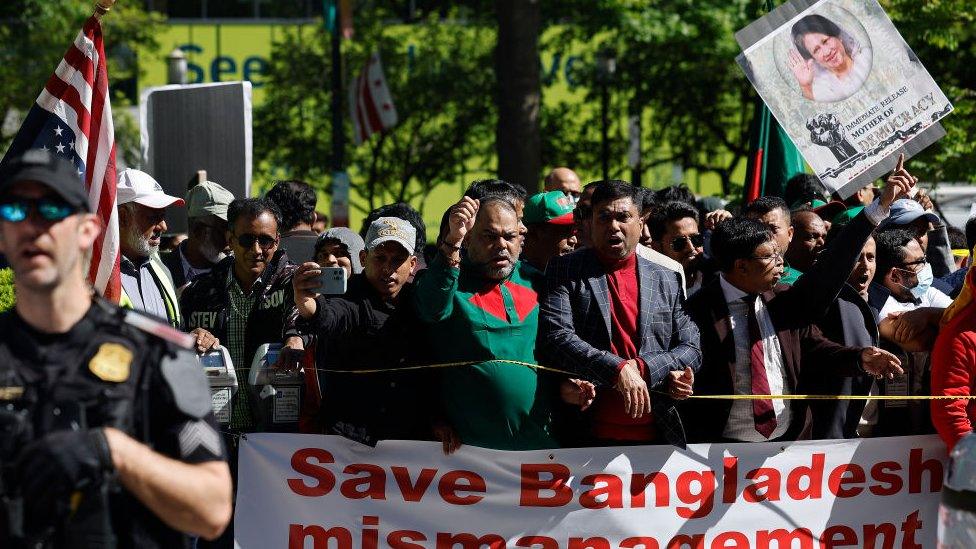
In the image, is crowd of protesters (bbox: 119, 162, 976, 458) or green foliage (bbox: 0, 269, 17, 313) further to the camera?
green foliage (bbox: 0, 269, 17, 313)

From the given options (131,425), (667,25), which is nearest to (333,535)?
(131,425)

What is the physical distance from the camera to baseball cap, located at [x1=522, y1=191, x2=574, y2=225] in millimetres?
7258

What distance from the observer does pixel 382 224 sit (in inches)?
236

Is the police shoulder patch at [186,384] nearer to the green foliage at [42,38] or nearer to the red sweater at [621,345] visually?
the red sweater at [621,345]

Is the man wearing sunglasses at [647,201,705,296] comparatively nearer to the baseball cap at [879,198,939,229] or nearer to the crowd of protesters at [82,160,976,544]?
the crowd of protesters at [82,160,976,544]

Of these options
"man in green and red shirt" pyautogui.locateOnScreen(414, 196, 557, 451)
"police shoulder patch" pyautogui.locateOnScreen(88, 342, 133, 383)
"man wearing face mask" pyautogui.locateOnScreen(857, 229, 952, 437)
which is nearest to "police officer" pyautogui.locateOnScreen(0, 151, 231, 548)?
"police shoulder patch" pyautogui.locateOnScreen(88, 342, 133, 383)

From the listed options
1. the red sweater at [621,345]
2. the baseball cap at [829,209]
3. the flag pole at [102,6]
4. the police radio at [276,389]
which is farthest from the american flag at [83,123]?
the baseball cap at [829,209]

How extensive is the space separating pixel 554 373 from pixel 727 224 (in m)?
1.14

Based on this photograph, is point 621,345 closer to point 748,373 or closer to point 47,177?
point 748,373

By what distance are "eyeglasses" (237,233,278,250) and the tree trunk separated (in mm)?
11182

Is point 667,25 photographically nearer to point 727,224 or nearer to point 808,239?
point 808,239

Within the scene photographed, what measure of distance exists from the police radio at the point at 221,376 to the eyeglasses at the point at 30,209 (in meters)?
2.82

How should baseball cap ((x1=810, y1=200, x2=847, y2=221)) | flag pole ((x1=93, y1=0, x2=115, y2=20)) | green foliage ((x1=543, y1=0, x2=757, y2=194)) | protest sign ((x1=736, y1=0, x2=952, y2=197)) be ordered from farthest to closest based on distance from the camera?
green foliage ((x1=543, y1=0, x2=757, y2=194))
baseball cap ((x1=810, y1=200, x2=847, y2=221))
protest sign ((x1=736, y1=0, x2=952, y2=197))
flag pole ((x1=93, y1=0, x2=115, y2=20))

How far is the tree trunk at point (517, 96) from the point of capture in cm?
1783
